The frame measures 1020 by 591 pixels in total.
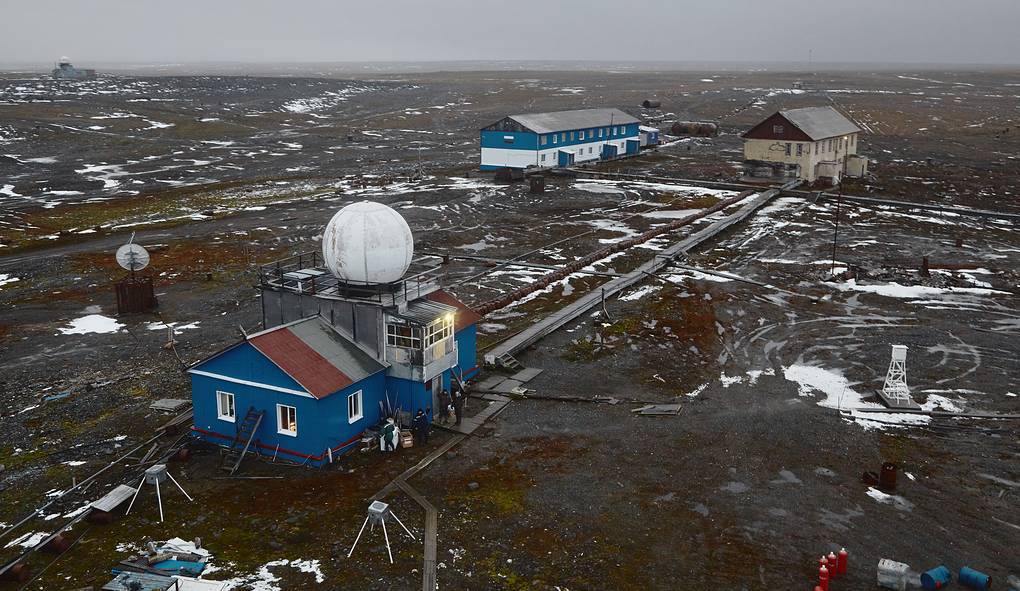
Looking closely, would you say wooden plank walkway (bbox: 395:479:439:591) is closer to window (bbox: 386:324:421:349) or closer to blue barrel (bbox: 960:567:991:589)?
window (bbox: 386:324:421:349)

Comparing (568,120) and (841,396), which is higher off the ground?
(568,120)

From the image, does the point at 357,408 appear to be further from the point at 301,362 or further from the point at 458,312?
the point at 458,312

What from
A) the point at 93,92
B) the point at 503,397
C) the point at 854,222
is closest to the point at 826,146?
the point at 854,222

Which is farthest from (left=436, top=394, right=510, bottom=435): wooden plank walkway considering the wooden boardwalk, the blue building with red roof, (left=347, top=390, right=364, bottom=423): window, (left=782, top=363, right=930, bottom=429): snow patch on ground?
(left=782, top=363, right=930, bottom=429): snow patch on ground

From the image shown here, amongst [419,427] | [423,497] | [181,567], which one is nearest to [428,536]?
[423,497]

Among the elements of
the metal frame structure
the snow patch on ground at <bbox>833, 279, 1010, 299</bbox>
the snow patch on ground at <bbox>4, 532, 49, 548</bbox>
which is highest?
the metal frame structure

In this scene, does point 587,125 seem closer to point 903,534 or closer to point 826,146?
point 826,146

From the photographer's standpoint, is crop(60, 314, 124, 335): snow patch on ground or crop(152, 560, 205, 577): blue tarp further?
crop(60, 314, 124, 335): snow patch on ground
